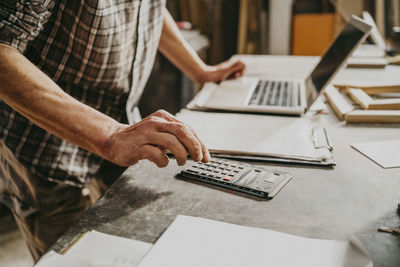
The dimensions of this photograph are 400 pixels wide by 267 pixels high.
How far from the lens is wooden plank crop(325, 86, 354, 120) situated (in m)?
1.02

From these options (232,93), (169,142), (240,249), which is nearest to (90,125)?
(169,142)

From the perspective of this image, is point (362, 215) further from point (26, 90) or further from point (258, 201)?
point (26, 90)

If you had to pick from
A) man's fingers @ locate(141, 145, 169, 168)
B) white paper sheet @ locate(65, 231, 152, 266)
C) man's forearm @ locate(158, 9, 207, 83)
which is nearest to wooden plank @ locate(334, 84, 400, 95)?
man's forearm @ locate(158, 9, 207, 83)

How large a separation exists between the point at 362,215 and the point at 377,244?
0.07 m

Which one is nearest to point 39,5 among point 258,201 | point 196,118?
point 196,118

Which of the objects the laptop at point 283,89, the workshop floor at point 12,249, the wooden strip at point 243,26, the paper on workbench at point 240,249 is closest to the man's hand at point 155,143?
the paper on workbench at point 240,249

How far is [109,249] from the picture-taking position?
0.53m

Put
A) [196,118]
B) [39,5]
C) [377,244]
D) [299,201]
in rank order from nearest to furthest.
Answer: [377,244]
[299,201]
[39,5]
[196,118]

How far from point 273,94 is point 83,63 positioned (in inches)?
23.9

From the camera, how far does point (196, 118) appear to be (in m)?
1.02

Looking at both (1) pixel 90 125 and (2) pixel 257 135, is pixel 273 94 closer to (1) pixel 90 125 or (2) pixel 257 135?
(2) pixel 257 135

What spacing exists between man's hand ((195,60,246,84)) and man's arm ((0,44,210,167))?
674mm

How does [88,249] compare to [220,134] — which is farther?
[220,134]

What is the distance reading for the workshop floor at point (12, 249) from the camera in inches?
67.4
